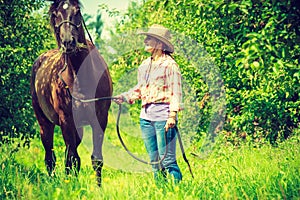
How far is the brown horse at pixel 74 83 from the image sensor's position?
21.7ft

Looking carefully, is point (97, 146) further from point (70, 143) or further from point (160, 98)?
point (160, 98)

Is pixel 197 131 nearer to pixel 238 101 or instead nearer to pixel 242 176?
pixel 238 101

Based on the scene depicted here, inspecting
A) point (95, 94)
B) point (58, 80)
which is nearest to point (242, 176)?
point (95, 94)

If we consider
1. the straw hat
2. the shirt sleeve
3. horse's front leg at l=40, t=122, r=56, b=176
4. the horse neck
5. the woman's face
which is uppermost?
the straw hat

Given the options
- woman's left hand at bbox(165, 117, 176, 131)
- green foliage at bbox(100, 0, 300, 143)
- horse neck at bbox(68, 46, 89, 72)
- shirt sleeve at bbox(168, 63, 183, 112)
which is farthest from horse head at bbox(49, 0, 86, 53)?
woman's left hand at bbox(165, 117, 176, 131)

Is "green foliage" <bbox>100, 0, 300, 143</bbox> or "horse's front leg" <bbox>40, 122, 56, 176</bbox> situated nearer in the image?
"green foliage" <bbox>100, 0, 300, 143</bbox>

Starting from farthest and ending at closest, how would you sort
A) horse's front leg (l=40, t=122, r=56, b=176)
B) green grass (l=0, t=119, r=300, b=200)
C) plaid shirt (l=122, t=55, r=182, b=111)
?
horse's front leg (l=40, t=122, r=56, b=176), plaid shirt (l=122, t=55, r=182, b=111), green grass (l=0, t=119, r=300, b=200)

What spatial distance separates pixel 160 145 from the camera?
6.06 meters

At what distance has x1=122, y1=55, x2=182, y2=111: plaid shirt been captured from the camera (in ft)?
19.5

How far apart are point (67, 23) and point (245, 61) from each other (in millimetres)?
2775

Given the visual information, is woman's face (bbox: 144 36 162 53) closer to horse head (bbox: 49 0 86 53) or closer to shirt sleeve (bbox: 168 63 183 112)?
shirt sleeve (bbox: 168 63 183 112)

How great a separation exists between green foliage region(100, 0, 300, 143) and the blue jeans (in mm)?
1230

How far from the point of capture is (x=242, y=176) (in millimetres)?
5719

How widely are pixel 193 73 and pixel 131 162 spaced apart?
7.25 feet
